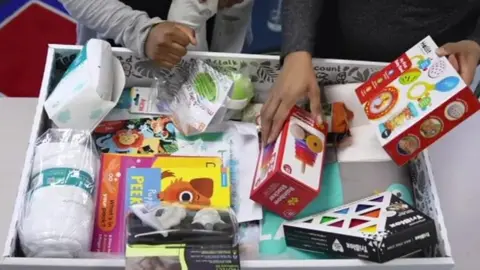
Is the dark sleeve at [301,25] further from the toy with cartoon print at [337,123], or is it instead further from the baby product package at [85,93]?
the baby product package at [85,93]

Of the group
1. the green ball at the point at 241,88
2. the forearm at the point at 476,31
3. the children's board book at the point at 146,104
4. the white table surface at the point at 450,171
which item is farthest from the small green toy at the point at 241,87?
the white table surface at the point at 450,171

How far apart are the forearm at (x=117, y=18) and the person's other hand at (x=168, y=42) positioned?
0.05ft

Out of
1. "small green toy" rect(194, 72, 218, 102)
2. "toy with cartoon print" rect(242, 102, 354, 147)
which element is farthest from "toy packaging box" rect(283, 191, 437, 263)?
"small green toy" rect(194, 72, 218, 102)

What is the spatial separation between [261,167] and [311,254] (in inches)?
5.0

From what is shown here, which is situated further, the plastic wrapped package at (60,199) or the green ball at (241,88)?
the green ball at (241,88)

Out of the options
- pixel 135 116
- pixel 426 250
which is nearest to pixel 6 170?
pixel 135 116

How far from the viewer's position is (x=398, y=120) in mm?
837

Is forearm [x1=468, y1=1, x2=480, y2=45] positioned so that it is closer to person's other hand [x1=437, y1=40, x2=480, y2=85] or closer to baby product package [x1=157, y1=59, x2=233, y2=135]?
person's other hand [x1=437, y1=40, x2=480, y2=85]

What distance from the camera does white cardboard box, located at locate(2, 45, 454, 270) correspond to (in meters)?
0.76

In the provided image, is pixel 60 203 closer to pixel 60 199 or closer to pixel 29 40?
pixel 60 199

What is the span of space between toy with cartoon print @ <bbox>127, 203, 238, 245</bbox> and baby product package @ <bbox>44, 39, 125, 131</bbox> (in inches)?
6.4

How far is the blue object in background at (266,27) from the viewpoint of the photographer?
159 cm

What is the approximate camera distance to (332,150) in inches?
36.7

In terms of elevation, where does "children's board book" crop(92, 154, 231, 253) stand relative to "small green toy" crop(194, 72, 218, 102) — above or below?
below
